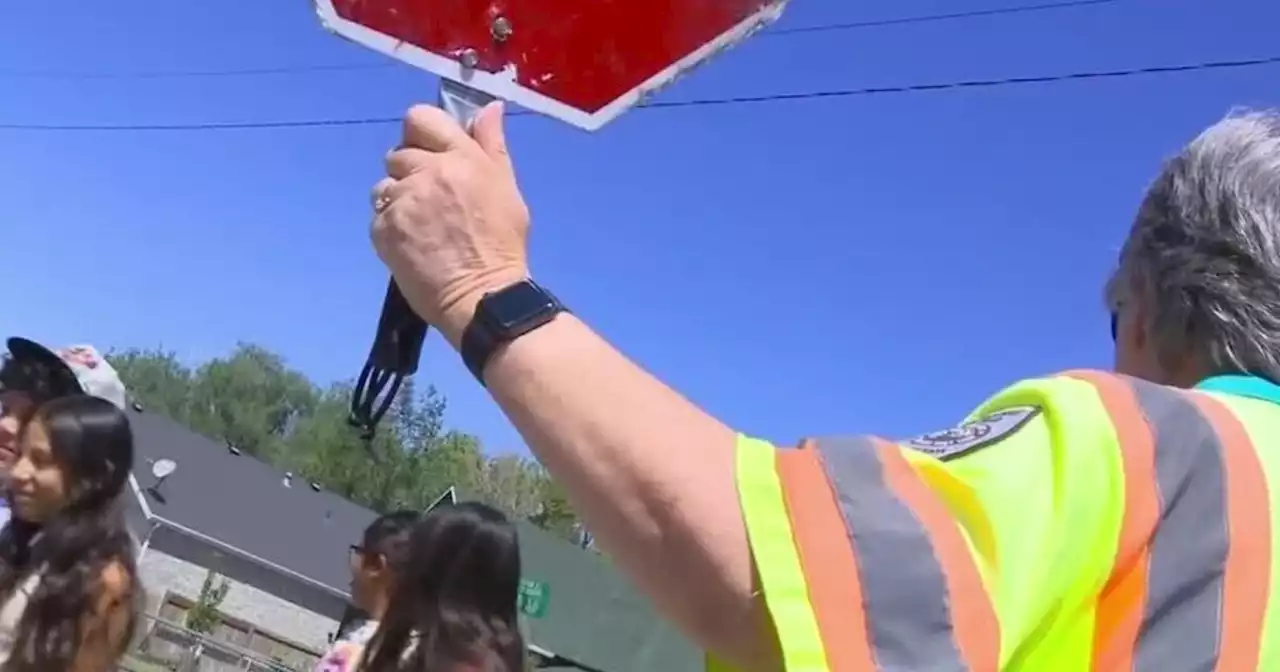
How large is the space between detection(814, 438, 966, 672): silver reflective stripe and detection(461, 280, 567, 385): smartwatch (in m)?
0.29

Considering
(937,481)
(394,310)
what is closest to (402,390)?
(394,310)

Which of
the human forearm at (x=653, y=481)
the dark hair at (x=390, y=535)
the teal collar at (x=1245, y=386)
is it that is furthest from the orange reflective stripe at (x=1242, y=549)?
the dark hair at (x=390, y=535)

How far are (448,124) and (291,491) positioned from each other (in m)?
38.4

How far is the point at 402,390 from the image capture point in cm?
151

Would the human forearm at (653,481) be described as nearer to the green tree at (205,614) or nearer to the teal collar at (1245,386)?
the teal collar at (1245,386)

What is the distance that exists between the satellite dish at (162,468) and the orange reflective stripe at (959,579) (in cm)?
3355

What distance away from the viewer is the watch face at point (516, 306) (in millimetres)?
1215

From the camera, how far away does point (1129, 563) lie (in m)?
1.19

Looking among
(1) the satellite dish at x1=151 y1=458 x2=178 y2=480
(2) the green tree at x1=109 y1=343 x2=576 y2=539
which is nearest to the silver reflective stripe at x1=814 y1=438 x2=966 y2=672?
(1) the satellite dish at x1=151 y1=458 x2=178 y2=480

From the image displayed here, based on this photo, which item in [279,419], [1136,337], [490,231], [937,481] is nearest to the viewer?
[937,481]

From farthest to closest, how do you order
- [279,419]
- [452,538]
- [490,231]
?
[279,419]
[452,538]
[490,231]

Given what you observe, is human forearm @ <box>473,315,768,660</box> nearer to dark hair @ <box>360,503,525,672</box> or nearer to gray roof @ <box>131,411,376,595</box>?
dark hair @ <box>360,503,525,672</box>

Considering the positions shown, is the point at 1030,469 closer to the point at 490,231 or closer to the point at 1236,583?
the point at 1236,583

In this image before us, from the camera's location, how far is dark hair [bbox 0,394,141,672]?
11.2ft
